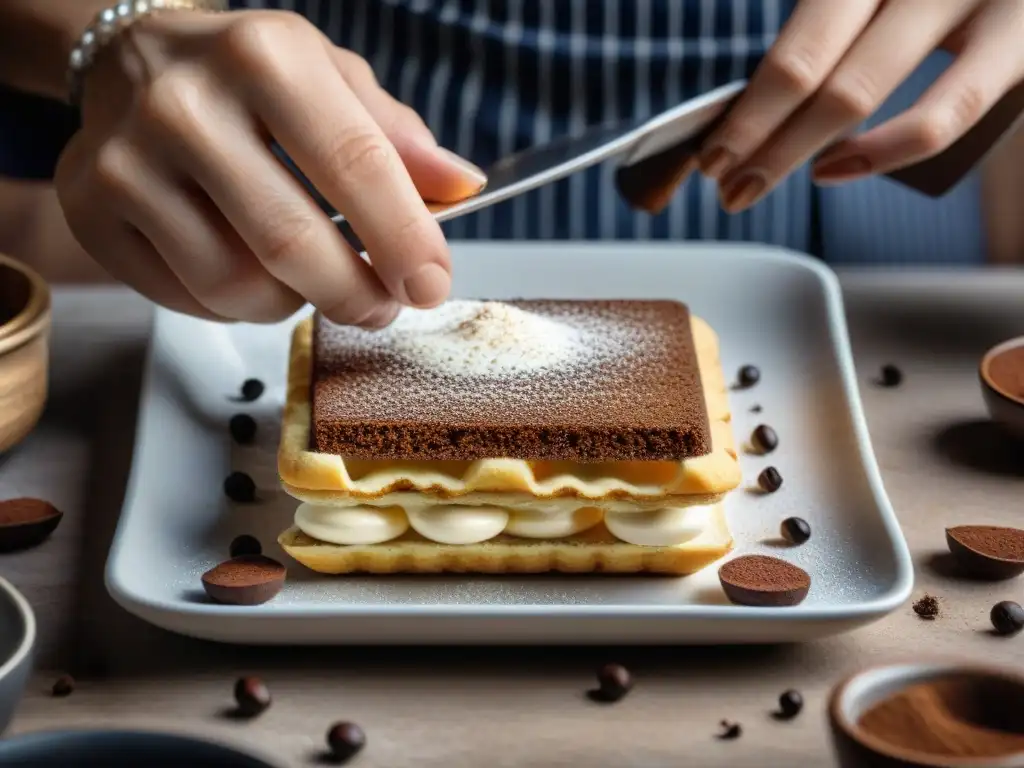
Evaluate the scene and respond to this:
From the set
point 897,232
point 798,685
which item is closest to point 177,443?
point 798,685

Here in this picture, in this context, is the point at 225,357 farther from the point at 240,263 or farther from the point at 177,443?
the point at 240,263

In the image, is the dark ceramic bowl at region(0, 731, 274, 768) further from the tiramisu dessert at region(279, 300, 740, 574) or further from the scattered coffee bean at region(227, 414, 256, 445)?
the scattered coffee bean at region(227, 414, 256, 445)

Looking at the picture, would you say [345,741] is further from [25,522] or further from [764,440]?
[764,440]

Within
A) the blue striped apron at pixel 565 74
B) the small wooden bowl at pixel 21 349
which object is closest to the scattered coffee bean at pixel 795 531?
the small wooden bowl at pixel 21 349

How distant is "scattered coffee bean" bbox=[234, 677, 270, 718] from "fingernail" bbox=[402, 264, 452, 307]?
14.0 inches

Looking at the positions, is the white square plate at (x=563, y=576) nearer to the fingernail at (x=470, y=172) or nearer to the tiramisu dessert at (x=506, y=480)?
the tiramisu dessert at (x=506, y=480)

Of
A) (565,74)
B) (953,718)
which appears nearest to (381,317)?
(953,718)

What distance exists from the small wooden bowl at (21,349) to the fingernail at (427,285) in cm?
39

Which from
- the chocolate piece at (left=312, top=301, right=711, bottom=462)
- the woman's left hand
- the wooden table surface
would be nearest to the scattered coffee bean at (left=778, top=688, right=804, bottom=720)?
the wooden table surface

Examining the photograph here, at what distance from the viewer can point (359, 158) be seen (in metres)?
1.15

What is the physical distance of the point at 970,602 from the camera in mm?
1181

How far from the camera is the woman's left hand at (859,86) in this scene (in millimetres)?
1362

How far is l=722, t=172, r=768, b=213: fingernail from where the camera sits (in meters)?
1.46

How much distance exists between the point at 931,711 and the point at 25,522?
2.67ft
